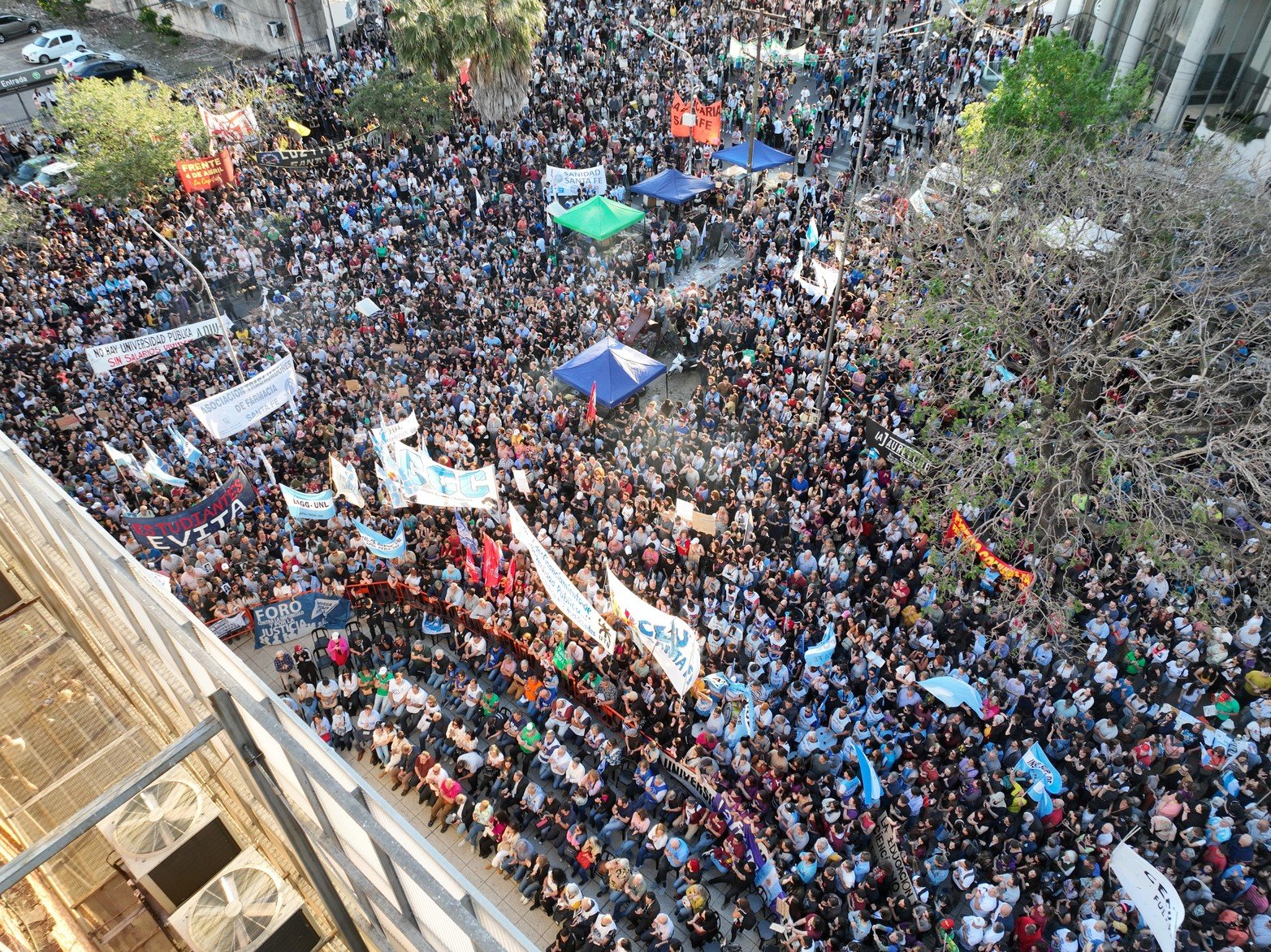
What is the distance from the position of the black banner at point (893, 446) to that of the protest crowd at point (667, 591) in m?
0.33

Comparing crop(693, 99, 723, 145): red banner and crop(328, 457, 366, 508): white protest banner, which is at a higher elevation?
crop(693, 99, 723, 145): red banner

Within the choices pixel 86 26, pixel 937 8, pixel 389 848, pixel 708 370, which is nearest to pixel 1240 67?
pixel 708 370

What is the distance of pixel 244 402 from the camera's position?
55.3 ft

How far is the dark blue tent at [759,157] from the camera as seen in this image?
2922 cm

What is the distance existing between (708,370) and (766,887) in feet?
42.7

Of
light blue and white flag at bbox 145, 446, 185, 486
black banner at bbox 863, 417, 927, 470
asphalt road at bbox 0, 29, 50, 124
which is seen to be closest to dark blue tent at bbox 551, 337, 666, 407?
black banner at bbox 863, 417, 927, 470

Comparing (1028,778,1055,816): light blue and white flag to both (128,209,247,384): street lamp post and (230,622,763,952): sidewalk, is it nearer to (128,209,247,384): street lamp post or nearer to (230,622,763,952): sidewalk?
(230,622,763,952): sidewalk

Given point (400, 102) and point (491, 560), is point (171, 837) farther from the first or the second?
point (400, 102)

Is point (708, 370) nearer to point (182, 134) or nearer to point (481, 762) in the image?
point (481, 762)

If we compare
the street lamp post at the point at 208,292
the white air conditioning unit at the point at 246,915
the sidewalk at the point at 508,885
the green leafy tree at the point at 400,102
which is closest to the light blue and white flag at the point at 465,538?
the sidewalk at the point at 508,885

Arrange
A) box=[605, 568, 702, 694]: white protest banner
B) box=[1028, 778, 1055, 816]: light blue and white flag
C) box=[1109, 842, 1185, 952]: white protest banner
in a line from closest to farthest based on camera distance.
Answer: box=[1109, 842, 1185, 952]: white protest banner → box=[605, 568, 702, 694]: white protest banner → box=[1028, 778, 1055, 816]: light blue and white flag

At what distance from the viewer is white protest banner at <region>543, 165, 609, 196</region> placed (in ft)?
88.2

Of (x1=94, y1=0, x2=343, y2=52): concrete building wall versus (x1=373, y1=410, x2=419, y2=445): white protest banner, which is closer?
(x1=373, y1=410, x2=419, y2=445): white protest banner

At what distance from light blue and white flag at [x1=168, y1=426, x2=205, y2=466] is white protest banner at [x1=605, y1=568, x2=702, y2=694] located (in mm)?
9958
